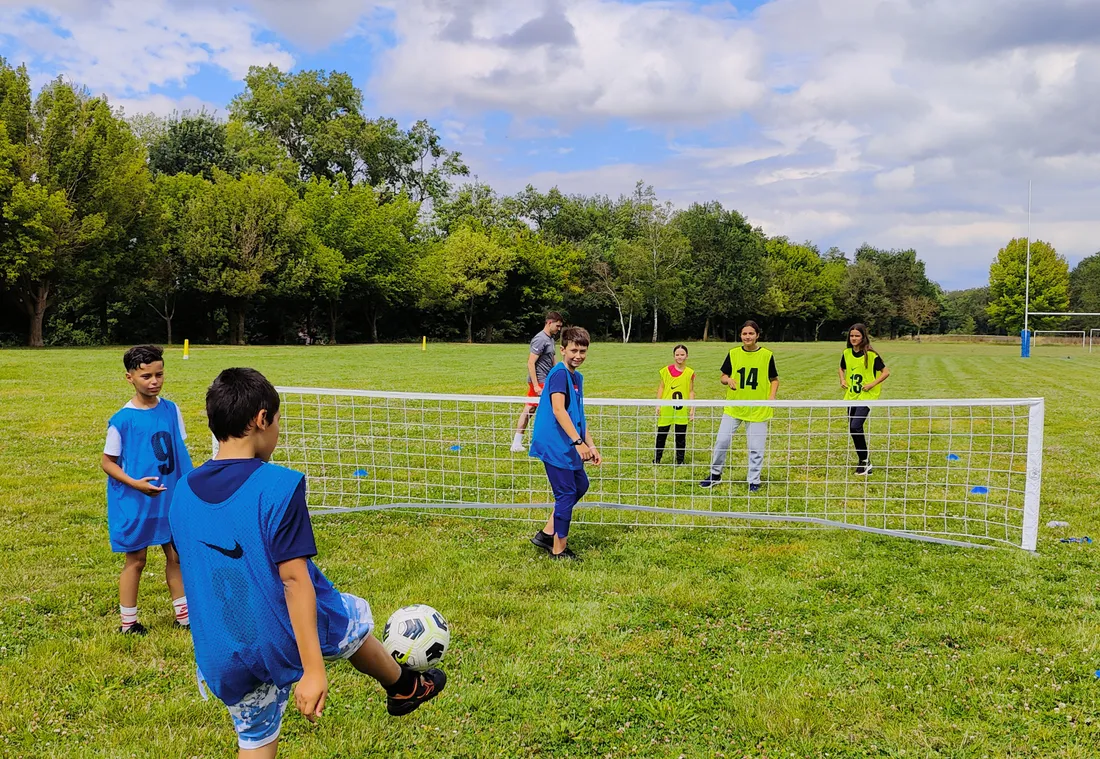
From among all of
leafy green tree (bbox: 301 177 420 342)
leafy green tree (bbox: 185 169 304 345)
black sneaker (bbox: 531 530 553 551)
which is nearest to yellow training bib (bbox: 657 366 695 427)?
black sneaker (bbox: 531 530 553 551)

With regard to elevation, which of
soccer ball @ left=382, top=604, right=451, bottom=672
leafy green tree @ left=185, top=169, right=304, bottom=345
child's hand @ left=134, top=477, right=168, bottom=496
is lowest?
soccer ball @ left=382, top=604, right=451, bottom=672

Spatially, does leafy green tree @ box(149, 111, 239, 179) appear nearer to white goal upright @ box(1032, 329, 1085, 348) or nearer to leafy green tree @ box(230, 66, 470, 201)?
leafy green tree @ box(230, 66, 470, 201)

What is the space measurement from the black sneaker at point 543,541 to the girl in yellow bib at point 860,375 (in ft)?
15.8

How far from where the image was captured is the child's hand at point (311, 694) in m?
2.32

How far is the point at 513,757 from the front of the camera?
11.6ft

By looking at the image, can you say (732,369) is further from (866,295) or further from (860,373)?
(866,295)

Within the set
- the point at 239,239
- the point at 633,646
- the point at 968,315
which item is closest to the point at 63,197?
the point at 239,239

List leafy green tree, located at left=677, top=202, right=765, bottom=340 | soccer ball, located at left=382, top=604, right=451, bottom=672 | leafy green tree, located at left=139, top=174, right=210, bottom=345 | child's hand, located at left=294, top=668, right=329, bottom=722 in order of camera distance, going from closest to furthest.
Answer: child's hand, located at left=294, top=668, right=329, bottom=722, soccer ball, located at left=382, top=604, right=451, bottom=672, leafy green tree, located at left=139, top=174, right=210, bottom=345, leafy green tree, located at left=677, top=202, right=765, bottom=340

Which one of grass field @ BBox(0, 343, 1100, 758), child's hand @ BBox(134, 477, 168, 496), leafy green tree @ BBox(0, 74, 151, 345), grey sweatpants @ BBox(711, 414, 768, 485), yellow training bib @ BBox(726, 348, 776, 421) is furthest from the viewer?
leafy green tree @ BBox(0, 74, 151, 345)

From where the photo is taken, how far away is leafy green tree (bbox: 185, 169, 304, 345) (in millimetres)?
42531

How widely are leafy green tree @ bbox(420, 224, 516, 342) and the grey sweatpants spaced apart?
46.7 m

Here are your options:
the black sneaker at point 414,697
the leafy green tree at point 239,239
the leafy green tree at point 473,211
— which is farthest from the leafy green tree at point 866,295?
the black sneaker at point 414,697

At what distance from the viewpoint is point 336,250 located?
162 feet

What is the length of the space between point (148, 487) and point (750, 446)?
20.7 ft
